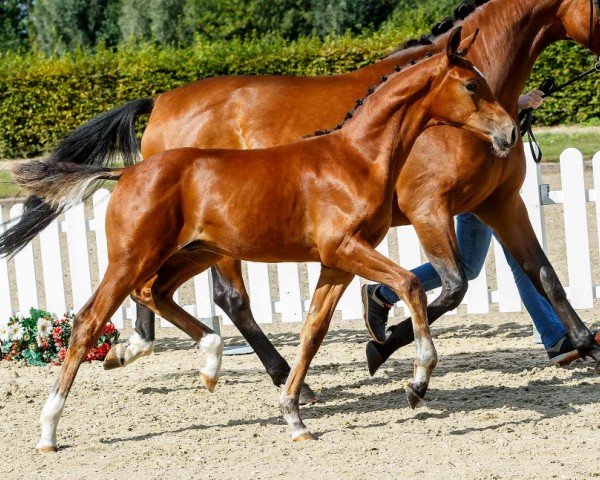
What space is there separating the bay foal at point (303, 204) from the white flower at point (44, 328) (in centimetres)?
240

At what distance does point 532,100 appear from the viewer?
6141 millimetres

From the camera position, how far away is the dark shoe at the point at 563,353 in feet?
20.4

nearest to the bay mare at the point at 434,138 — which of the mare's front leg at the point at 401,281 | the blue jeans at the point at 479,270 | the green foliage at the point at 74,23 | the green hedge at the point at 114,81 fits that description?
the blue jeans at the point at 479,270

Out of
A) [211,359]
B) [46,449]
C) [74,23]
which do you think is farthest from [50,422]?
[74,23]

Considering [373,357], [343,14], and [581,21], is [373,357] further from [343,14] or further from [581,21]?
[343,14]

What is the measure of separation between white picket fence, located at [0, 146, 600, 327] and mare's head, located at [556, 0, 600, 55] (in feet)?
5.00

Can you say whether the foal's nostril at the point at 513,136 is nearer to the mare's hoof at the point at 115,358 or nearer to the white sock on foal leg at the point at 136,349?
the white sock on foal leg at the point at 136,349

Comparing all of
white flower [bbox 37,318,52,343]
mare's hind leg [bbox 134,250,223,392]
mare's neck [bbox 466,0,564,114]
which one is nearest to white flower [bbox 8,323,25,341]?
white flower [bbox 37,318,52,343]

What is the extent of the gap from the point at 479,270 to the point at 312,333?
182 centimetres

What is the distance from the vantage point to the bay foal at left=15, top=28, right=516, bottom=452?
473cm

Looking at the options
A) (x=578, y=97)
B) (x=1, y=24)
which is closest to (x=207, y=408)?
(x=578, y=97)

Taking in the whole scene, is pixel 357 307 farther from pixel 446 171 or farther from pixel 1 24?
pixel 1 24

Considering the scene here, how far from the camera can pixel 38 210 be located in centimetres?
535

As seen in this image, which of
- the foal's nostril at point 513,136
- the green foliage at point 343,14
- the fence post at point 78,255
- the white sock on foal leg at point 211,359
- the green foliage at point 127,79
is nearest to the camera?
the foal's nostril at point 513,136
